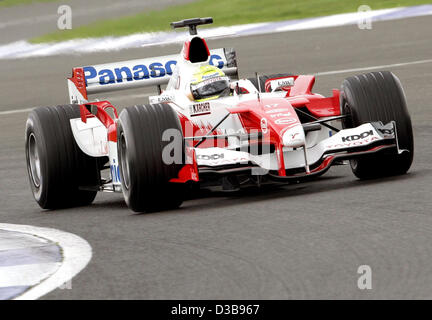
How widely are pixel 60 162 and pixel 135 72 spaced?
4.89 feet

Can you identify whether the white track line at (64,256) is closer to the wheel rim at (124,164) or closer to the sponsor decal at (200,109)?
the wheel rim at (124,164)

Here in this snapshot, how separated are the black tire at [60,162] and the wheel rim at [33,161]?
100 millimetres

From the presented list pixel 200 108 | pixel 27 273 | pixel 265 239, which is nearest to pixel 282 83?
pixel 200 108

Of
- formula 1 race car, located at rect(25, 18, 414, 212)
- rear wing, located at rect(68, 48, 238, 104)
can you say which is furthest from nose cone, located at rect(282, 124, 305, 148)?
→ rear wing, located at rect(68, 48, 238, 104)

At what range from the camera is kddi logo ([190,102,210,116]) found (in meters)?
9.52

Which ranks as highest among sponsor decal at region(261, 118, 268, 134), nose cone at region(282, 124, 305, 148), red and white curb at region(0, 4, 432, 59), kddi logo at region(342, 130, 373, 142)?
sponsor decal at region(261, 118, 268, 134)

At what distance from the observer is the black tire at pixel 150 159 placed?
8.47 metres

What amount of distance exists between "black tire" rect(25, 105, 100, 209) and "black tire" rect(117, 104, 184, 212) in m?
1.61

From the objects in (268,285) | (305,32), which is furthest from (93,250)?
(305,32)

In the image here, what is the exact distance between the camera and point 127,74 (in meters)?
11.1

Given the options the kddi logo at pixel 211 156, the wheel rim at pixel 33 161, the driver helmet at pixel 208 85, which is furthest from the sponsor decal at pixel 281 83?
the wheel rim at pixel 33 161

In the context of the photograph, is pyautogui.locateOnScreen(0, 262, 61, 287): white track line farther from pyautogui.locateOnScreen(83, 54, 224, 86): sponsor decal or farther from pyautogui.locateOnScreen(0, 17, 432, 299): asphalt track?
pyautogui.locateOnScreen(83, 54, 224, 86): sponsor decal

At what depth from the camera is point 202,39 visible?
10.2 metres
